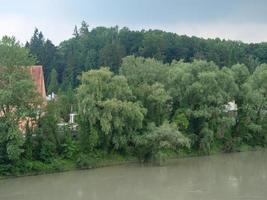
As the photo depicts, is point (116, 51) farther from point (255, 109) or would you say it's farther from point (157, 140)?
point (157, 140)

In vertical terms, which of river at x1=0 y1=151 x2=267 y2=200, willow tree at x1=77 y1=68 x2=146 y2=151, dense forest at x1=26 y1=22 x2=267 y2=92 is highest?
dense forest at x1=26 y1=22 x2=267 y2=92

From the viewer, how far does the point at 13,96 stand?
3000cm

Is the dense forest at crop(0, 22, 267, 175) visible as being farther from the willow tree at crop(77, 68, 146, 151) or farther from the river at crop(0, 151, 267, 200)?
the river at crop(0, 151, 267, 200)

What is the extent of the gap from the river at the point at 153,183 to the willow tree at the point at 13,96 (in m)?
2.11

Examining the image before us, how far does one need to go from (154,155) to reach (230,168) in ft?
15.9

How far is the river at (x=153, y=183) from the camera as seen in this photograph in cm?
2575

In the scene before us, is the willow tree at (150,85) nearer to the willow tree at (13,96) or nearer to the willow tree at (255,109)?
the willow tree at (255,109)

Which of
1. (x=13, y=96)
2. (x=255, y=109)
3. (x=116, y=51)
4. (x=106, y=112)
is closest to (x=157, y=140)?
(x=106, y=112)

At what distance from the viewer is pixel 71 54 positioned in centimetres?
6575

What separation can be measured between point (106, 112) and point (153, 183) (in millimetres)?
6250

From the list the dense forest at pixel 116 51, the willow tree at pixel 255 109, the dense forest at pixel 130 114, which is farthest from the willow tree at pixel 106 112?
the dense forest at pixel 116 51

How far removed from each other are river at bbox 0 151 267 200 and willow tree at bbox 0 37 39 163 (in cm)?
211

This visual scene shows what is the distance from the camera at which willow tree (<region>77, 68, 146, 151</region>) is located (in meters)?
32.8

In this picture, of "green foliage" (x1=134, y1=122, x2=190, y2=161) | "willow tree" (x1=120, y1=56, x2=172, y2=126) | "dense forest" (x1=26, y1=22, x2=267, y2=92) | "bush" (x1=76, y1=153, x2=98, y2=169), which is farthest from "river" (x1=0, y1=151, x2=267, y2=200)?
"dense forest" (x1=26, y1=22, x2=267, y2=92)
